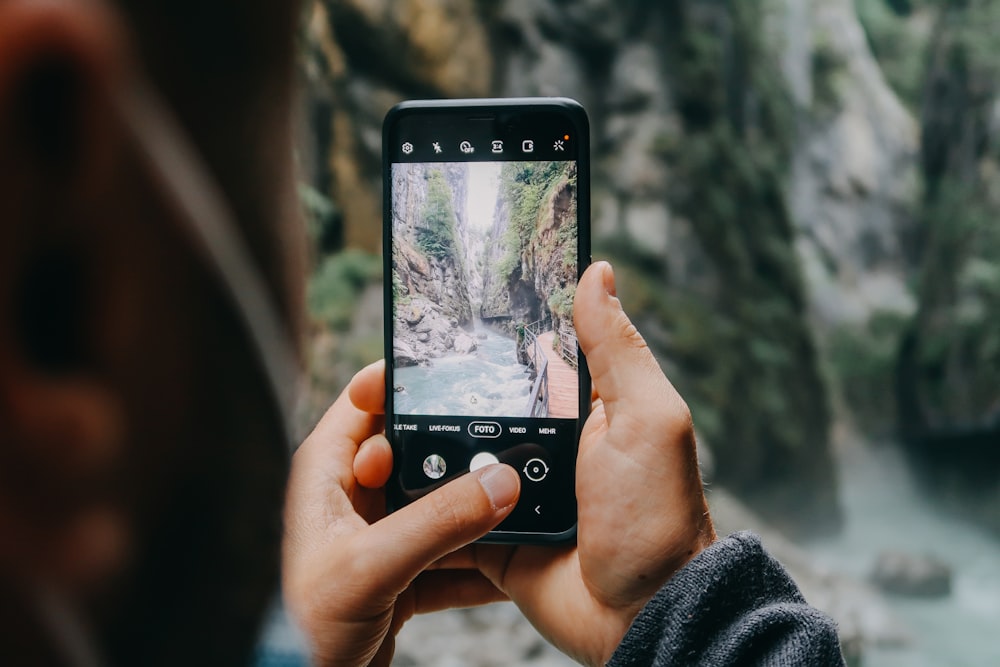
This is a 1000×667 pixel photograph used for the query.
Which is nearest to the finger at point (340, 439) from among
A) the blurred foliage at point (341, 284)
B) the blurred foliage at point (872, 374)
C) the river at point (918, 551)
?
the blurred foliage at point (341, 284)

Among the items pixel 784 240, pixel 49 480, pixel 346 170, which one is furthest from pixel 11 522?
pixel 784 240

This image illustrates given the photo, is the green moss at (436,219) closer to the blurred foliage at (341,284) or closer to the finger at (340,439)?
the finger at (340,439)

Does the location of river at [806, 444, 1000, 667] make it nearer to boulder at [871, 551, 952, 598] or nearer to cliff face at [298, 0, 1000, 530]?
boulder at [871, 551, 952, 598]

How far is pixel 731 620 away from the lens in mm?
517

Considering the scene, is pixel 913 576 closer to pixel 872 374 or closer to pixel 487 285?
pixel 872 374

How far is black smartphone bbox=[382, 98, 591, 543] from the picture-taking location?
66cm

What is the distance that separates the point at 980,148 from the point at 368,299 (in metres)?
3.57

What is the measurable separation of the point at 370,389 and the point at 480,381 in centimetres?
9

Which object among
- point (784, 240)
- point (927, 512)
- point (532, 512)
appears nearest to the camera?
point (532, 512)

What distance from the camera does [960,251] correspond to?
4.73 meters

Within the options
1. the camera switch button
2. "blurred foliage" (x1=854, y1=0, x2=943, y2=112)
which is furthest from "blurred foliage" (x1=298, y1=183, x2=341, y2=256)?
"blurred foliage" (x1=854, y1=0, x2=943, y2=112)

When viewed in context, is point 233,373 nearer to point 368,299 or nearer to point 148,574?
point 148,574

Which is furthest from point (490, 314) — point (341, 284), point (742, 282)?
point (742, 282)

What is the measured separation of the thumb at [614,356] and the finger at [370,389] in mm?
177
